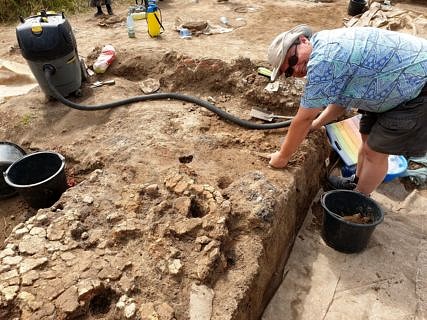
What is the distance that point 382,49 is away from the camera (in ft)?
7.27

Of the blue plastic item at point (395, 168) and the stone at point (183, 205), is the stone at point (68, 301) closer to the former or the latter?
the stone at point (183, 205)

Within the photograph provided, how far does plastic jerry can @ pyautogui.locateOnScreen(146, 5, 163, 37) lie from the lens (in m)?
6.01

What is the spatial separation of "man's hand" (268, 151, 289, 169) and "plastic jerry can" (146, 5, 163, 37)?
409 cm

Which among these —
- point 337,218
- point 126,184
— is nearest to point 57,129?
point 126,184

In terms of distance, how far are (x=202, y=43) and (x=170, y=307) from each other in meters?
4.70

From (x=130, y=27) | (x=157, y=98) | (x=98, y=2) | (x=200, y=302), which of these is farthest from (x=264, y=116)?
(x=98, y=2)

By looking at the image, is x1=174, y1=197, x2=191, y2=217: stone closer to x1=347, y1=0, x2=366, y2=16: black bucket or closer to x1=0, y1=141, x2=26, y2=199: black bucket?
x1=0, y1=141, x2=26, y2=199: black bucket

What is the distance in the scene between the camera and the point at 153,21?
603 cm

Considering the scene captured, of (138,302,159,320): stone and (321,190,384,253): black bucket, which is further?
(321,190,384,253): black bucket

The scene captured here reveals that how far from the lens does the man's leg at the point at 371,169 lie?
275 cm

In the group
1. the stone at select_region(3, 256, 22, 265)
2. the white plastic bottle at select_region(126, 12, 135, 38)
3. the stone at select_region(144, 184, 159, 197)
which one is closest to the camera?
the stone at select_region(3, 256, 22, 265)

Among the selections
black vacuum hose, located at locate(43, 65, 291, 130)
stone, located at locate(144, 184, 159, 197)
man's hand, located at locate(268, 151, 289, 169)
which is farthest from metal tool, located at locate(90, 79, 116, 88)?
man's hand, located at locate(268, 151, 289, 169)

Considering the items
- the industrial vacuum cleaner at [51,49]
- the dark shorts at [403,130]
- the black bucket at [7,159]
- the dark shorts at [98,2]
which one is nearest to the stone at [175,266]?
the dark shorts at [403,130]

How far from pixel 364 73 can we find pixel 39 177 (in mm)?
2520
